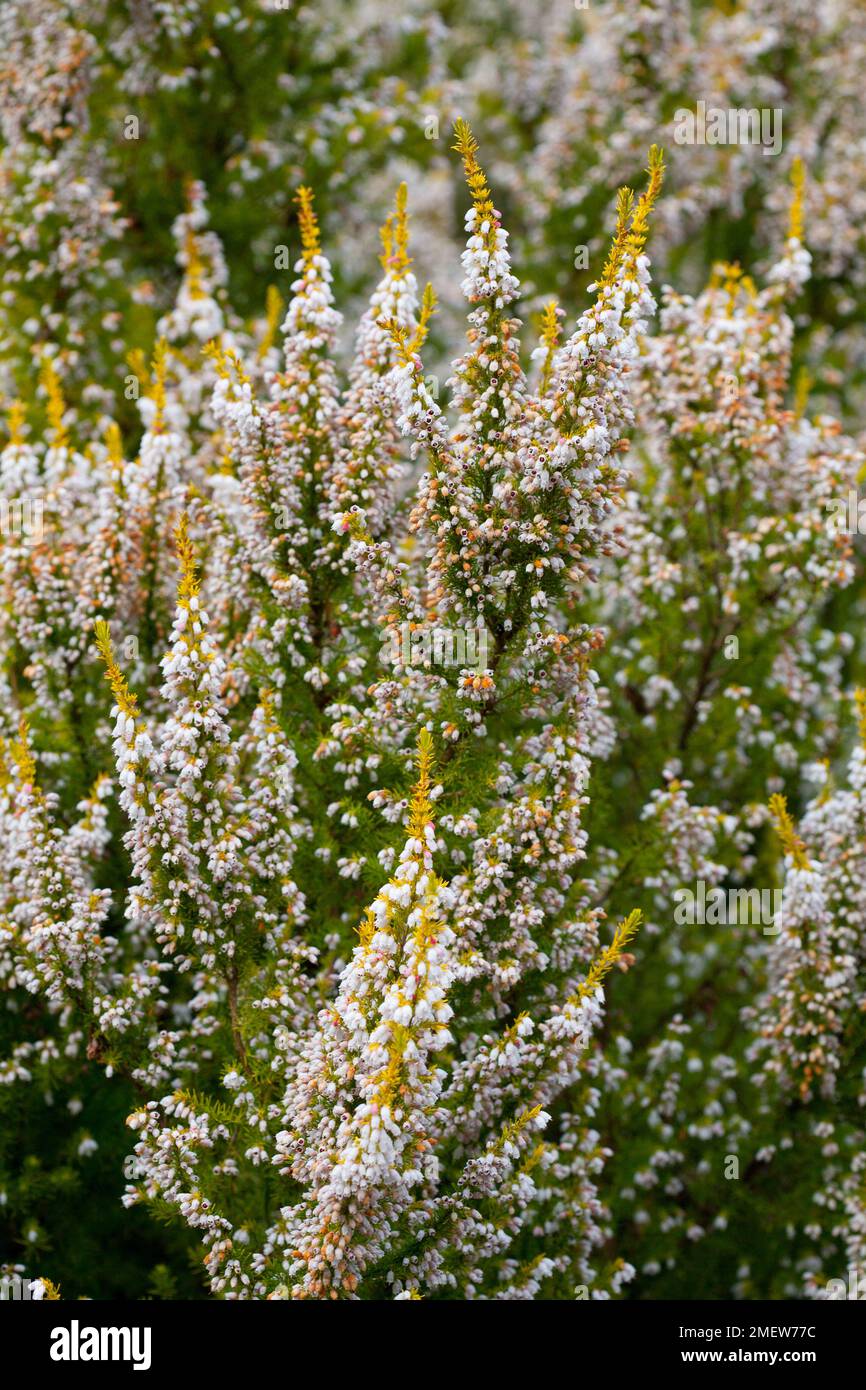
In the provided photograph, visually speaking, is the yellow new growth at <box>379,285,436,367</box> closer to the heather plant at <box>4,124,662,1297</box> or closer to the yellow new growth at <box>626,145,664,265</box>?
the heather plant at <box>4,124,662,1297</box>

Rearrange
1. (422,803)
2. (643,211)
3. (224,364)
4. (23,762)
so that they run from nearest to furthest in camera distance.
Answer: (422,803), (643,211), (23,762), (224,364)

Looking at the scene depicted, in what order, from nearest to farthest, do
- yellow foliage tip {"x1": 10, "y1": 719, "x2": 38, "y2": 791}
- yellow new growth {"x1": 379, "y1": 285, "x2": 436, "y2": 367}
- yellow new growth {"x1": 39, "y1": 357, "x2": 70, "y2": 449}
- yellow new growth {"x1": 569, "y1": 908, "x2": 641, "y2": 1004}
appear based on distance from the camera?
yellow new growth {"x1": 569, "y1": 908, "x2": 641, "y2": 1004}
yellow new growth {"x1": 379, "y1": 285, "x2": 436, "y2": 367}
yellow foliage tip {"x1": 10, "y1": 719, "x2": 38, "y2": 791}
yellow new growth {"x1": 39, "y1": 357, "x2": 70, "y2": 449}

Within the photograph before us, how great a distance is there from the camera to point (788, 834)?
288 inches

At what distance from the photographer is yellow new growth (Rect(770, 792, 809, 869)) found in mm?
7090

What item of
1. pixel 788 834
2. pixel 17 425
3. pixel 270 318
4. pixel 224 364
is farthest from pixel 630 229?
pixel 17 425

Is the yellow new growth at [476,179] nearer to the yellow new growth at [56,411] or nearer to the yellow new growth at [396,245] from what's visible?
the yellow new growth at [396,245]

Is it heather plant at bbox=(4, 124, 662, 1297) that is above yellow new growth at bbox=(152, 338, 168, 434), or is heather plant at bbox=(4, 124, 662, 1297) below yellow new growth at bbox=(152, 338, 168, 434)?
below

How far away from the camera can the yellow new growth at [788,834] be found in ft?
23.3

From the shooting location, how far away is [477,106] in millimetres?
18219

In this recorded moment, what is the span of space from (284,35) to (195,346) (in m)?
3.73

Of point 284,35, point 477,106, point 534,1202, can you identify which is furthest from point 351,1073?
point 477,106

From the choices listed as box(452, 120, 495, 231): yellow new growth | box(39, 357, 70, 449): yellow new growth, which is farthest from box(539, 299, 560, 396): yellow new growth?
box(39, 357, 70, 449): yellow new growth

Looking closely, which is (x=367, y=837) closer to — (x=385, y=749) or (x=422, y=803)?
(x=385, y=749)

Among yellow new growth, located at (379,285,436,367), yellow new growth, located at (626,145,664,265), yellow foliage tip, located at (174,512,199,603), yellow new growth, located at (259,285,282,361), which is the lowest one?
yellow foliage tip, located at (174,512,199,603)
